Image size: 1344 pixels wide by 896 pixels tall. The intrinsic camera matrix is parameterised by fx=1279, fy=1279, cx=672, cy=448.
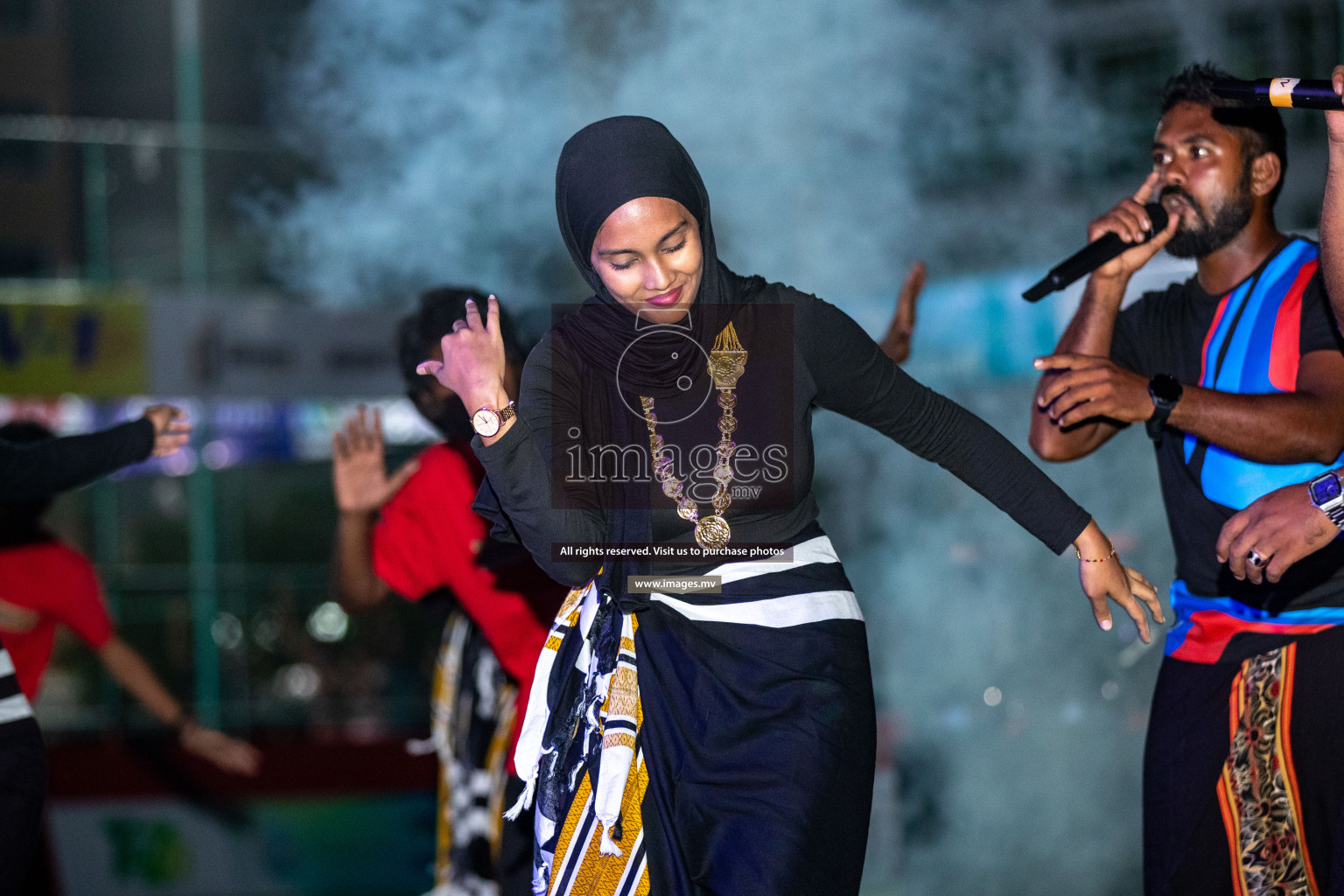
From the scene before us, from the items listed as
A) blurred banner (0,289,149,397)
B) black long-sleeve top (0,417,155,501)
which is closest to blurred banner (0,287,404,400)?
blurred banner (0,289,149,397)

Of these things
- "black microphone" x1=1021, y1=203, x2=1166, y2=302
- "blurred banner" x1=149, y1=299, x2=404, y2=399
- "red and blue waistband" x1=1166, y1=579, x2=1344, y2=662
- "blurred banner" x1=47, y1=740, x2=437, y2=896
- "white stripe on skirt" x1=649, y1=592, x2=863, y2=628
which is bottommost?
"blurred banner" x1=47, y1=740, x2=437, y2=896

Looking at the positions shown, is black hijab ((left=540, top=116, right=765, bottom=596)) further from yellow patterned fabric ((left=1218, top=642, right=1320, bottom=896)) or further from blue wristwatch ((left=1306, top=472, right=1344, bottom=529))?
yellow patterned fabric ((left=1218, top=642, right=1320, bottom=896))

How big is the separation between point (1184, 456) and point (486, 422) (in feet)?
4.26

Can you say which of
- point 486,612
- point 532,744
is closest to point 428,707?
point 486,612

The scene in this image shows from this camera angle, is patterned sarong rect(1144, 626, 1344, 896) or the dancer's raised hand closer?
patterned sarong rect(1144, 626, 1344, 896)

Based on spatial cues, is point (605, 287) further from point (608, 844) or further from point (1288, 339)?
point (1288, 339)

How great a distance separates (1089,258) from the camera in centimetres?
223

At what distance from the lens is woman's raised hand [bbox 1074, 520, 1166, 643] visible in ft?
6.01

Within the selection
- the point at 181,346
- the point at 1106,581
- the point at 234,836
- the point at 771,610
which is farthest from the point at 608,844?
the point at 181,346

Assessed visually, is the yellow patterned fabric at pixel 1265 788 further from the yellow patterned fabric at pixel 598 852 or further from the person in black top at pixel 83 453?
the person in black top at pixel 83 453

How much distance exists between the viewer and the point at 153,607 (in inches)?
272

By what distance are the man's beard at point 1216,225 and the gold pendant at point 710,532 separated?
1103 mm

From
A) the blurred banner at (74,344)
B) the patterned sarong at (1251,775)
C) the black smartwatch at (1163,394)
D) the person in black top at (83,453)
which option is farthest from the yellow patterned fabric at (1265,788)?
the blurred banner at (74,344)

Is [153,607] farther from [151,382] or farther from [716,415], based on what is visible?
[716,415]
